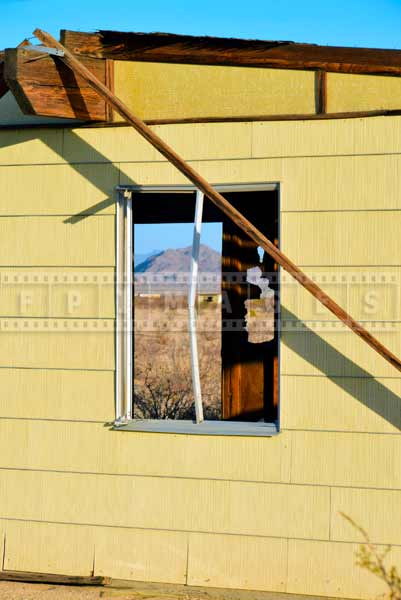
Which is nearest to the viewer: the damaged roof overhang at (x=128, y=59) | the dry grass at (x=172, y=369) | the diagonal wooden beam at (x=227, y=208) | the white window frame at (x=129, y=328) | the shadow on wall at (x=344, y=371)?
the diagonal wooden beam at (x=227, y=208)

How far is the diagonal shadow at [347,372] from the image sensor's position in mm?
4195

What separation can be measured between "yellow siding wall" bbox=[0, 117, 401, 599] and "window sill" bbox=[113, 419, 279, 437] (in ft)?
0.16

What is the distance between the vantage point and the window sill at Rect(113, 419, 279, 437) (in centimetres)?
434

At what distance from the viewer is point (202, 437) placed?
440 centimetres

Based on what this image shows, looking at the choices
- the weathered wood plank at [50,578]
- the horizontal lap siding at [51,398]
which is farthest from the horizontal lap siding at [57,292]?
the weathered wood plank at [50,578]

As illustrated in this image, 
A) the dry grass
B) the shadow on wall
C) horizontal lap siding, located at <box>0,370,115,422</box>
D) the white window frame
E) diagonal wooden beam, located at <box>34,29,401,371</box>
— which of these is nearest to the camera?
diagonal wooden beam, located at <box>34,29,401,371</box>

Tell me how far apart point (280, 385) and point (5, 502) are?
6.51ft

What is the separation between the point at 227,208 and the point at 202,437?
56.3 inches

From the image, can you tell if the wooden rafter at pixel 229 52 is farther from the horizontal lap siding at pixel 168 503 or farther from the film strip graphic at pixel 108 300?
the horizontal lap siding at pixel 168 503

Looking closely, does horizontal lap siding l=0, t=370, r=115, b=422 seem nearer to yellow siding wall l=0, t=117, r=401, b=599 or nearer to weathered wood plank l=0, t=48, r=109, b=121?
yellow siding wall l=0, t=117, r=401, b=599

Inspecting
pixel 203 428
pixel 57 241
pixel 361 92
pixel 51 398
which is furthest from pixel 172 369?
pixel 361 92

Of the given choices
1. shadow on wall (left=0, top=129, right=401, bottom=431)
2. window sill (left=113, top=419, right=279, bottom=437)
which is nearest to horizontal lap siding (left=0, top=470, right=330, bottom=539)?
window sill (left=113, top=419, right=279, bottom=437)

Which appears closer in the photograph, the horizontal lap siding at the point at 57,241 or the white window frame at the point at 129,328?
the white window frame at the point at 129,328

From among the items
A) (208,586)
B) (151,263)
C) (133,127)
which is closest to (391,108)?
(133,127)
